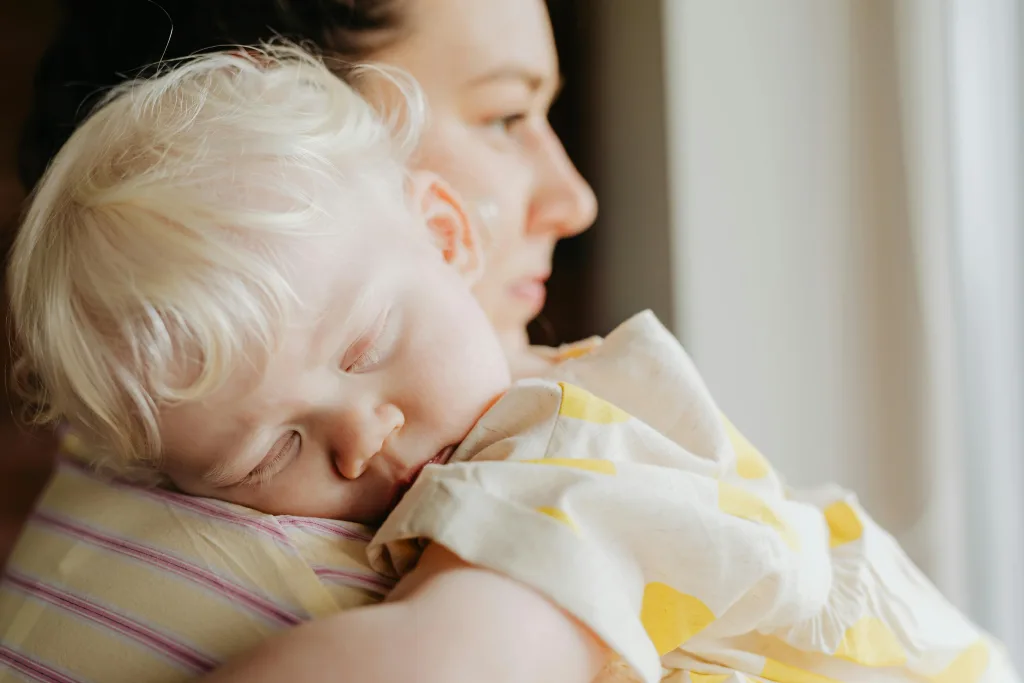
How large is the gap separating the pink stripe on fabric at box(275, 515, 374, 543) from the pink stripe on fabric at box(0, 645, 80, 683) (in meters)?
0.15

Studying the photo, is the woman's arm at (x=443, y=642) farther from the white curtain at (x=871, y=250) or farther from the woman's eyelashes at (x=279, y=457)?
the white curtain at (x=871, y=250)

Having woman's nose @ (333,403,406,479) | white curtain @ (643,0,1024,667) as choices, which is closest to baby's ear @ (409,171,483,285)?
woman's nose @ (333,403,406,479)

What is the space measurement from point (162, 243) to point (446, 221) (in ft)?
0.78

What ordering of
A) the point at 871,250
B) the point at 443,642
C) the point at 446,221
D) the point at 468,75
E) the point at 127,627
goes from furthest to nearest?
the point at 871,250 → the point at 468,75 → the point at 446,221 → the point at 127,627 → the point at 443,642

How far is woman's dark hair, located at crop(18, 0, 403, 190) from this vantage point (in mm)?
852

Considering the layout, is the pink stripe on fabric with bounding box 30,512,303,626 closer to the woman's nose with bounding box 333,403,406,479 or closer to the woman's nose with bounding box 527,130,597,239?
the woman's nose with bounding box 333,403,406,479

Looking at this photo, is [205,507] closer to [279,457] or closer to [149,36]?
[279,457]

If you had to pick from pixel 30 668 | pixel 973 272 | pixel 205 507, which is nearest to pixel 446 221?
pixel 205 507

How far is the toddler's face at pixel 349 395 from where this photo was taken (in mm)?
562

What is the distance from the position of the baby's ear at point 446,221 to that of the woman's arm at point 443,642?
0.95 ft

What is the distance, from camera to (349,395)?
575mm

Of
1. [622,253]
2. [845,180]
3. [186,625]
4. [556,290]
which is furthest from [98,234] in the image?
[556,290]

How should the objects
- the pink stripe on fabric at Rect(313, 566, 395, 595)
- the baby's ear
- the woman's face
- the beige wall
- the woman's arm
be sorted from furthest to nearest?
the beige wall, the woman's face, the baby's ear, the pink stripe on fabric at Rect(313, 566, 395, 595), the woman's arm

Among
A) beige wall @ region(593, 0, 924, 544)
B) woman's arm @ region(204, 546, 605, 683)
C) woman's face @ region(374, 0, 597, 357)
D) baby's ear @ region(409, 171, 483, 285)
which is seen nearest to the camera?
woman's arm @ region(204, 546, 605, 683)
